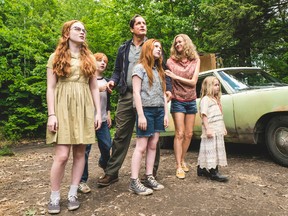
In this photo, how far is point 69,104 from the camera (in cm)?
285

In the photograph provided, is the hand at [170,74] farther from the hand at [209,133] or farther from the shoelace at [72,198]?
the shoelace at [72,198]

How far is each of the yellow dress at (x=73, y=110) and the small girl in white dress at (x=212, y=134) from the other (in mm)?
1629

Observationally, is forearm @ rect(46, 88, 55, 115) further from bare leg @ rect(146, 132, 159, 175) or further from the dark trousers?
bare leg @ rect(146, 132, 159, 175)

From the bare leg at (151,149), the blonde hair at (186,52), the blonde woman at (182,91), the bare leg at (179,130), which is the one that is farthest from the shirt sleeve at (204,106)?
the bare leg at (151,149)

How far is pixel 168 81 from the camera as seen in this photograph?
3650mm

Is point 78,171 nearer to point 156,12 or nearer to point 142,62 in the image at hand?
point 142,62

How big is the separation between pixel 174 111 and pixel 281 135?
1761 millimetres

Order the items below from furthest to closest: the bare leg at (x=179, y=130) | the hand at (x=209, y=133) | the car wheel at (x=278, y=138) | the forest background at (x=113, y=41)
→ the forest background at (x=113, y=41) < the car wheel at (x=278, y=138) < the bare leg at (x=179, y=130) < the hand at (x=209, y=133)

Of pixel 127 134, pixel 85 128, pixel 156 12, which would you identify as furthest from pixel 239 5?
pixel 85 128

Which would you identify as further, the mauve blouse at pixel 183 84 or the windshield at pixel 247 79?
the windshield at pixel 247 79

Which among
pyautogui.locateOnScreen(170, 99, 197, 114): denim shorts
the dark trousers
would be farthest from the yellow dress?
pyautogui.locateOnScreen(170, 99, 197, 114): denim shorts

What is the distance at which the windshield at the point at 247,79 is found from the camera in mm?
4871

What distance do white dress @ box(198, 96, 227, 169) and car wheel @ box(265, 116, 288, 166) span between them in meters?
1.06

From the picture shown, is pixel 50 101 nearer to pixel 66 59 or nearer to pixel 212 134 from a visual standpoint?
pixel 66 59
